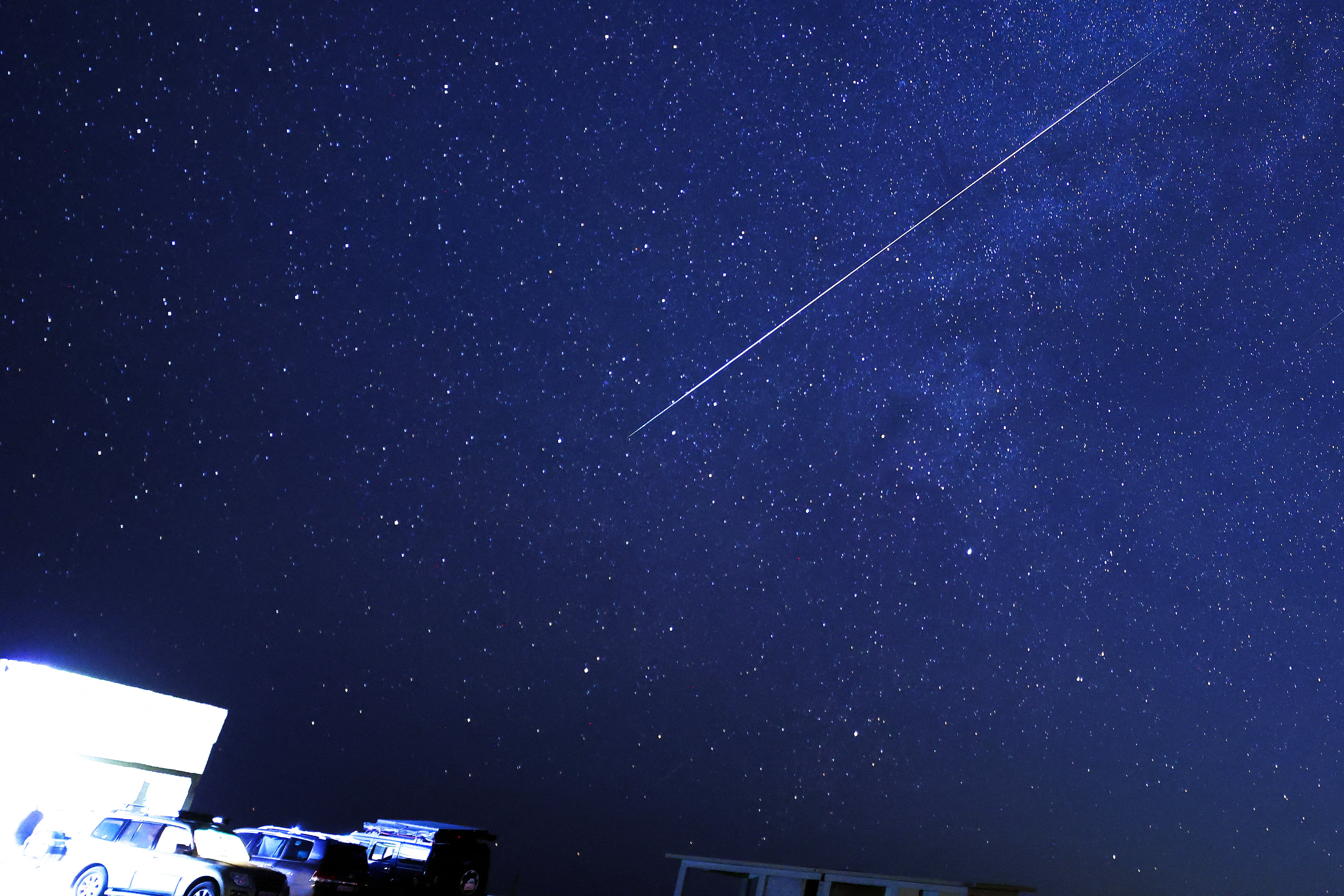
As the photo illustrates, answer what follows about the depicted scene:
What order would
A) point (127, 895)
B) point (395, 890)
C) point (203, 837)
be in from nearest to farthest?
point (127, 895), point (203, 837), point (395, 890)

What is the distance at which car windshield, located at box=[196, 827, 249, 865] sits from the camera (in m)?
13.0

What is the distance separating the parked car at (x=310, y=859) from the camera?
14539 millimetres

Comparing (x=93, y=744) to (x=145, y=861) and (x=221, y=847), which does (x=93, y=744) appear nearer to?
(x=221, y=847)

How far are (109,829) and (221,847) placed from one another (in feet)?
4.95

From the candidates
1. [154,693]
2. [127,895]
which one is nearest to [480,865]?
[127,895]

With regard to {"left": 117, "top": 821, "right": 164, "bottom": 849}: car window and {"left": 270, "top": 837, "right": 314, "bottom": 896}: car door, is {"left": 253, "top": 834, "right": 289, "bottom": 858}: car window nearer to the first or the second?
{"left": 270, "top": 837, "right": 314, "bottom": 896}: car door

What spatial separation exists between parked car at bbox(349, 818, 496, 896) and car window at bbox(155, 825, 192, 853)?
4.87 m

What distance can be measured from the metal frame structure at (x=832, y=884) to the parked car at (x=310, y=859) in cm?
1130

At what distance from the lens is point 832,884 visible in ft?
71.3

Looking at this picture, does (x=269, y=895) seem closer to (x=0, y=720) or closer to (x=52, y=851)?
(x=52, y=851)

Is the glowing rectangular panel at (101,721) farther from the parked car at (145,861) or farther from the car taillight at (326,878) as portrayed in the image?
the car taillight at (326,878)

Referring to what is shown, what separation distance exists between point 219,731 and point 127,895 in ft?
49.6

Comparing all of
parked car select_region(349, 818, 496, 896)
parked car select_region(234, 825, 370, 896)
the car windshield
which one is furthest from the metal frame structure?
the car windshield

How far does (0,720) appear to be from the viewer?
18.9 metres
